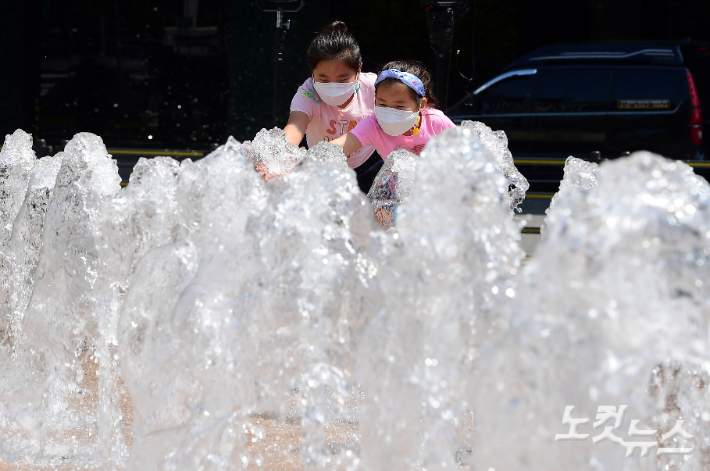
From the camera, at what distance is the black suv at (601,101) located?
9.12m

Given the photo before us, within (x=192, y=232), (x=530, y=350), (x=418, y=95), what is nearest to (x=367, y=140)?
(x=418, y=95)

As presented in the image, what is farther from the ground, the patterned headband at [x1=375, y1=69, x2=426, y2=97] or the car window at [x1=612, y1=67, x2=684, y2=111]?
the patterned headband at [x1=375, y1=69, x2=426, y2=97]

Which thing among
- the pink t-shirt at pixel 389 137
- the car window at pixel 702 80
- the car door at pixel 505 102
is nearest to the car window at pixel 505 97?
the car door at pixel 505 102

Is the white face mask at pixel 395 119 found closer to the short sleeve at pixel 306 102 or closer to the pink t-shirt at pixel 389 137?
the pink t-shirt at pixel 389 137

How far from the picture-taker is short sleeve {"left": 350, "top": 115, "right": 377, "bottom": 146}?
12.7ft

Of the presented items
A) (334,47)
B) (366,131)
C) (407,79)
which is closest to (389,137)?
(366,131)

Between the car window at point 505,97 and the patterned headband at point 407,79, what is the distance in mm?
5779

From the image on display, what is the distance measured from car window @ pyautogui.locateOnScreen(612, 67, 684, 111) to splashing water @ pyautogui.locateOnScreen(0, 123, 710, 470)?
5.93 m

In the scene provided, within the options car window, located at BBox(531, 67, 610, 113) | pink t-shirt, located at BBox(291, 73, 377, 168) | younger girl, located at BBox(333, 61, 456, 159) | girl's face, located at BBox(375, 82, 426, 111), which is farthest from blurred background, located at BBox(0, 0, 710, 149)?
girl's face, located at BBox(375, 82, 426, 111)

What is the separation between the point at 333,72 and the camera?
158 inches

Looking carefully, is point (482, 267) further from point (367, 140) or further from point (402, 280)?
Result: point (367, 140)

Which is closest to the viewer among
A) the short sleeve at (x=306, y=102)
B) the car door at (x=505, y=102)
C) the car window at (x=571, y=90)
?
the short sleeve at (x=306, y=102)

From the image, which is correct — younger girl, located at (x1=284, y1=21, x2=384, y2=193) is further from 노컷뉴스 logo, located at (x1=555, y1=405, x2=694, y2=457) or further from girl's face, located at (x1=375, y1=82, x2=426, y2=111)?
노컷뉴스 logo, located at (x1=555, y1=405, x2=694, y2=457)

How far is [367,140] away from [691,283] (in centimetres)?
236
